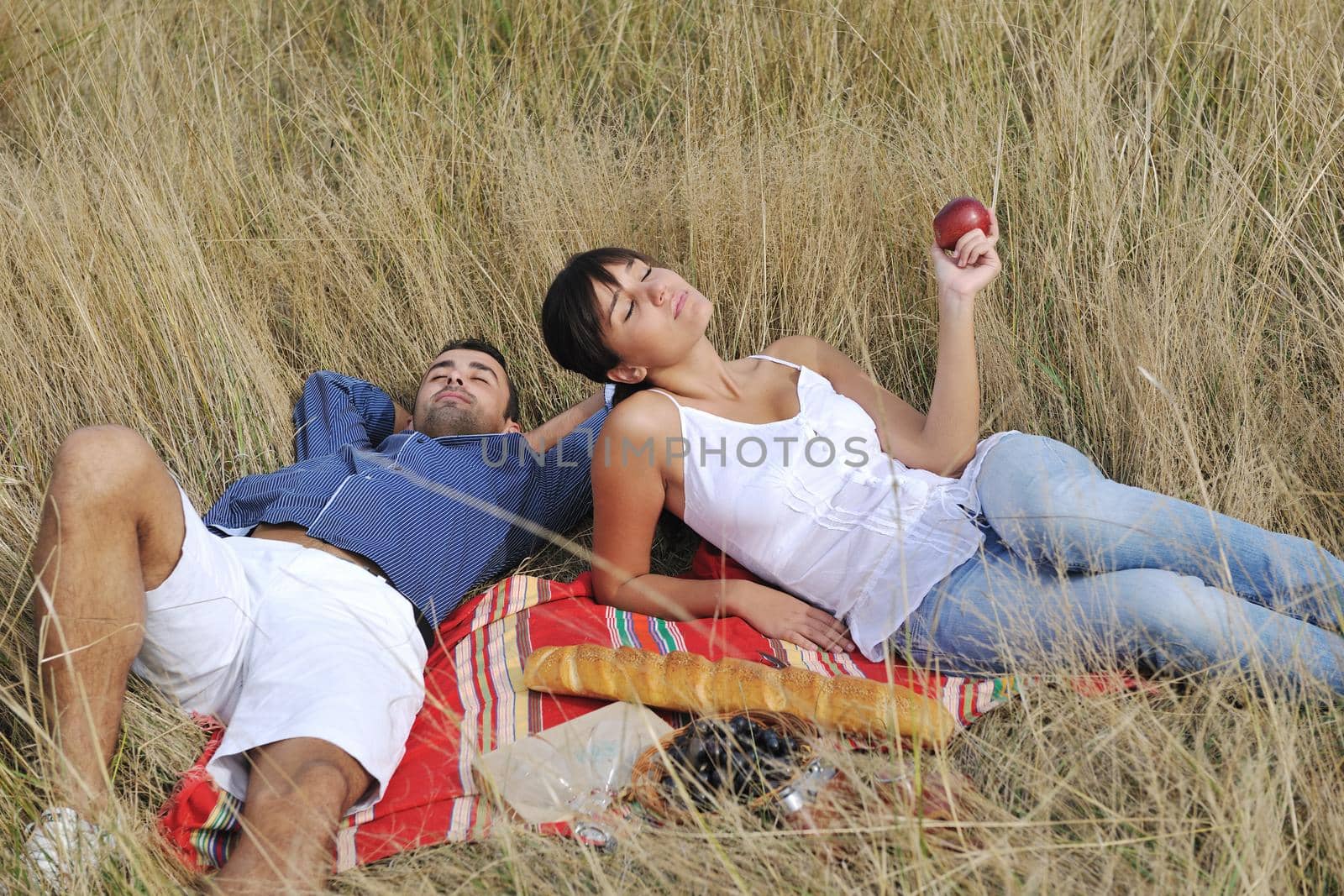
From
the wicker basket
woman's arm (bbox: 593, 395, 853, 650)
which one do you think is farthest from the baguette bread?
woman's arm (bbox: 593, 395, 853, 650)

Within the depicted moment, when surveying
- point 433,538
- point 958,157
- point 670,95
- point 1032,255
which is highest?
point 670,95

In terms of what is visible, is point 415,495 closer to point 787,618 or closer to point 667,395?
point 667,395

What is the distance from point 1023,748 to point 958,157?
2348 mm

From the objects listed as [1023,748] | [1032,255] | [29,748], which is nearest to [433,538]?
[29,748]

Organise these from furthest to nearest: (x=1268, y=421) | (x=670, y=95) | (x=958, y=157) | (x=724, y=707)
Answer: (x=670, y=95), (x=958, y=157), (x=1268, y=421), (x=724, y=707)

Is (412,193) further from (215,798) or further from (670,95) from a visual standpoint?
(215,798)

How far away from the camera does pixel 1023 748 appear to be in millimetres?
2438

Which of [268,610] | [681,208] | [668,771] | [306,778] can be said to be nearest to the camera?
[668,771]

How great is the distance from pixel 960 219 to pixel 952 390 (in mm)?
459

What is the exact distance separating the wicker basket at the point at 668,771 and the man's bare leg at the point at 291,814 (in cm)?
62

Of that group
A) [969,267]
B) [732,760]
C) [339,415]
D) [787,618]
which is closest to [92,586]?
[339,415]

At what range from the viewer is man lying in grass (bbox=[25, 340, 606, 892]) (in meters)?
2.30

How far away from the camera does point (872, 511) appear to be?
293cm

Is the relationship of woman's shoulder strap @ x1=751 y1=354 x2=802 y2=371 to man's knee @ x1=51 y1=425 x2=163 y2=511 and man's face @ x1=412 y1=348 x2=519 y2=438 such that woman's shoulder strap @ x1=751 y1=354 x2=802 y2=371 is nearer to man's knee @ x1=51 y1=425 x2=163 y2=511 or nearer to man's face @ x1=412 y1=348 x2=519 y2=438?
man's face @ x1=412 y1=348 x2=519 y2=438
